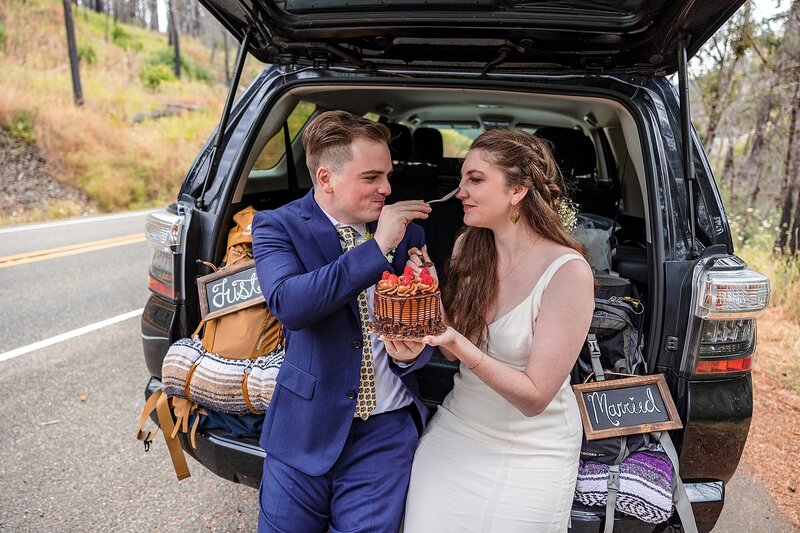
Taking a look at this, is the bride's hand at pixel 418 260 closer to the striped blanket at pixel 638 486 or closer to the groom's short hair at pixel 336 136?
the groom's short hair at pixel 336 136

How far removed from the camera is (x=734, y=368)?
1.83 meters

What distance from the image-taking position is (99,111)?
53.0ft

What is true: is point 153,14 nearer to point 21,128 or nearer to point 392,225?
point 21,128

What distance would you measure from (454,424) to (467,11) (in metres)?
1.34

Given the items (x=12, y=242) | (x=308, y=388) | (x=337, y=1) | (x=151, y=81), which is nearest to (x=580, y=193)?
(x=337, y=1)

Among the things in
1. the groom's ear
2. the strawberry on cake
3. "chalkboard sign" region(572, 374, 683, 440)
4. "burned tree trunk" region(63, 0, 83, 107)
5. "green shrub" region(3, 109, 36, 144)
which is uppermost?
"burned tree trunk" region(63, 0, 83, 107)

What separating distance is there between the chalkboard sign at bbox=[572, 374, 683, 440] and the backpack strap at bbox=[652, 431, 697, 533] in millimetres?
70

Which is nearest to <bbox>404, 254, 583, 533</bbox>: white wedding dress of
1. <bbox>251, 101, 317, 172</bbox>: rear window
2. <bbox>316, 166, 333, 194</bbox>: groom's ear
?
<bbox>316, 166, 333, 194</bbox>: groom's ear

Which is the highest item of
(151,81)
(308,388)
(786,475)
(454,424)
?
(151,81)

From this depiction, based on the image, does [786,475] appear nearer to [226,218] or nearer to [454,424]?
[454,424]

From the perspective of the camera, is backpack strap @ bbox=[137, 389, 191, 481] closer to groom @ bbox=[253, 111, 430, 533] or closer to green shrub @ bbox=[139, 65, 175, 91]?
groom @ bbox=[253, 111, 430, 533]

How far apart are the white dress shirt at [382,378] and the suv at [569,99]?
49 cm

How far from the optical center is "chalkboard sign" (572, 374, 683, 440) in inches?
72.4

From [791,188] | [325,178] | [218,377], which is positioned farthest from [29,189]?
[791,188]
